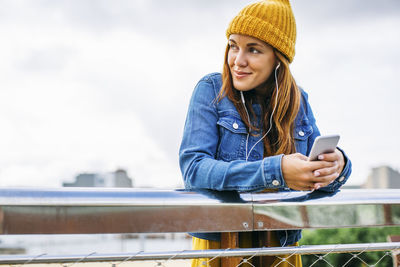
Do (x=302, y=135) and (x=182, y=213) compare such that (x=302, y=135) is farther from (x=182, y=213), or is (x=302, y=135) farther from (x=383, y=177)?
(x=383, y=177)

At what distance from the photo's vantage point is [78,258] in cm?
108

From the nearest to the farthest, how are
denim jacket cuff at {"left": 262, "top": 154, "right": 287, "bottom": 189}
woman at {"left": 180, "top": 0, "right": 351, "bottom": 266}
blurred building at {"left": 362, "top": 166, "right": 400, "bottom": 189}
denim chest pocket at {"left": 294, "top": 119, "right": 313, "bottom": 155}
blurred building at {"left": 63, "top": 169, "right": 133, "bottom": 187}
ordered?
denim jacket cuff at {"left": 262, "top": 154, "right": 287, "bottom": 189} < woman at {"left": 180, "top": 0, "right": 351, "bottom": 266} < denim chest pocket at {"left": 294, "top": 119, "right": 313, "bottom": 155} < blurred building at {"left": 362, "top": 166, "right": 400, "bottom": 189} < blurred building at {"left": 63, "top": 169, "right": 133, "bottom": 187}

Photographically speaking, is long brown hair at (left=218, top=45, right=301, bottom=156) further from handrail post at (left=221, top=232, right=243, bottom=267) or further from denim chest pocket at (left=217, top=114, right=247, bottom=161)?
handrail post at (left=221, top=232, right=243, bottom=267)

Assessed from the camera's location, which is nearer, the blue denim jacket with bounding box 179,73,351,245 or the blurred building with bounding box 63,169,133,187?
the blue denim jacket with bounding box 179,73,351,245

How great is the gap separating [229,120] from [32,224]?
776mm

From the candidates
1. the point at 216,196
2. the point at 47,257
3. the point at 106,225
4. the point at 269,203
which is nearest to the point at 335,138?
the point at 269,203

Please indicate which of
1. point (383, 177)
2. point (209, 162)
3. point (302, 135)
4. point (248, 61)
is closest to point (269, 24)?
point (248, 61)

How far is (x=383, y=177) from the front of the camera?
40844 mm

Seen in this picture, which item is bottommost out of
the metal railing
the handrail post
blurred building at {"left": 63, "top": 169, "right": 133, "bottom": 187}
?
the handrail post

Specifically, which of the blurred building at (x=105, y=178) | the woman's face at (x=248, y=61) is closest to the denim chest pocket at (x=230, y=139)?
the woman's face at (x=248, y=61)

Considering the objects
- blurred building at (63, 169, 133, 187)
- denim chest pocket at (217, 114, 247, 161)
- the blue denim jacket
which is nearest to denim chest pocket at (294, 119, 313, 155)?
the blue denim jacket

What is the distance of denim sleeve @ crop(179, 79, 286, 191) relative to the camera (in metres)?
1.24

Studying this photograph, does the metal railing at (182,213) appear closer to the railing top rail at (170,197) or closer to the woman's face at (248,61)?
the railing top rail at (170,197)

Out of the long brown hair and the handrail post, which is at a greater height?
the long brown hair
